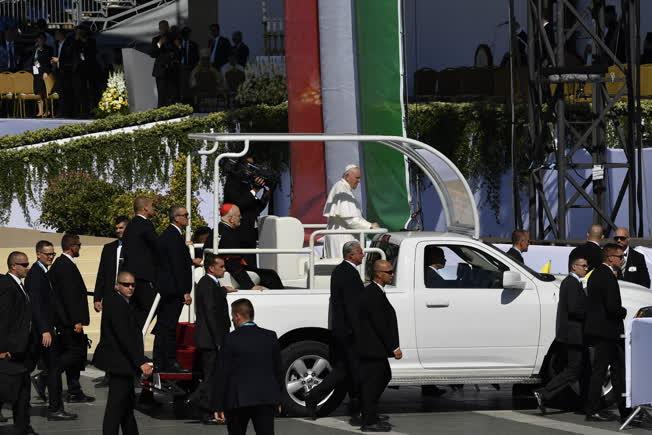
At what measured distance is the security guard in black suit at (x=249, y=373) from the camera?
11.3 meters

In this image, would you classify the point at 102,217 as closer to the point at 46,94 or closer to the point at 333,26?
the point at 46,94

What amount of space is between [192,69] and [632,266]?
Answer: 15.0m

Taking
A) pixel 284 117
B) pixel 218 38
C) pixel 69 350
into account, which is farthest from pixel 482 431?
pixel 218 38

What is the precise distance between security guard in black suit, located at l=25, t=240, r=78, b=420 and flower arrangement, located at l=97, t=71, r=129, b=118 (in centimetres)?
1615

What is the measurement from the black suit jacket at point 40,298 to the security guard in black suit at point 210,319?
4.45 feet

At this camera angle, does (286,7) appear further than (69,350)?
Yes

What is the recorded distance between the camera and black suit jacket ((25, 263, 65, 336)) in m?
14.3

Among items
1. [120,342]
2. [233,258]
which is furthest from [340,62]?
[120,342]

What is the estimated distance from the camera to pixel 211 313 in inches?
575

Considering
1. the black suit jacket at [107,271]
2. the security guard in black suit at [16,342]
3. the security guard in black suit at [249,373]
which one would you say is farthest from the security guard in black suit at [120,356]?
the black suit jacket at [107,271]

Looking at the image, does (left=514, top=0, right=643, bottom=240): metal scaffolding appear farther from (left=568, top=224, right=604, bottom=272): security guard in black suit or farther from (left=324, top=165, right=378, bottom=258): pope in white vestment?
(left=324, top=165, right=378, bottom=258): pope in white vestment

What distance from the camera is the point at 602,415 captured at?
15.1 metres

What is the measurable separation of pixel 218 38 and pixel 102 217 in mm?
5080

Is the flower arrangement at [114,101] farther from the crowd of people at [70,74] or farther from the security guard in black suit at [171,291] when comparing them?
the security guard in black suit at [171,291]
